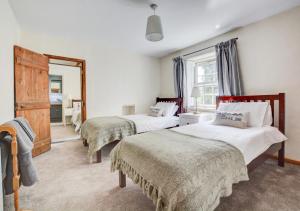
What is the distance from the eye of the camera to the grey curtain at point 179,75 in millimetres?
4082

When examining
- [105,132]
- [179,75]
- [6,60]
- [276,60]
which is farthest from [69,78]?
[276,60]

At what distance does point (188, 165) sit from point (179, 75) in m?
3.36

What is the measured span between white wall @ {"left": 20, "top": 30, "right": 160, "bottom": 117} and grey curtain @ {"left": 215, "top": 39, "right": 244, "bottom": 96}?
2.24 meters

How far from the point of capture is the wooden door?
2529 millimetres

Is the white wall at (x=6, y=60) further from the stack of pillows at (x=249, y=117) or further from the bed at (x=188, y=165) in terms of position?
the stack of pillows at (x=249, y=117)

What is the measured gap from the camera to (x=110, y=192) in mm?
1707

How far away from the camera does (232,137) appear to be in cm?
164

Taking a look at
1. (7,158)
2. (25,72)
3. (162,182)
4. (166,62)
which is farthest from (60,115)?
(162,182)

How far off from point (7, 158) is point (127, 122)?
5.99ft

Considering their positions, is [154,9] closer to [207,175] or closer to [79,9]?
[79,9]

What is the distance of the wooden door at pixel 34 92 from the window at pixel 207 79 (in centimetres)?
356

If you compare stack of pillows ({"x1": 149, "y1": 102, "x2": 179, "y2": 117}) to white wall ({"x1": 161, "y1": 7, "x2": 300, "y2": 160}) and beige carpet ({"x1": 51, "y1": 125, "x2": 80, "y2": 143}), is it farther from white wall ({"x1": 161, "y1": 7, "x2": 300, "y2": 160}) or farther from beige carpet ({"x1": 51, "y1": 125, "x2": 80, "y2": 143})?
beige carpet ({"x1": 51, "y1": 125, "x2": 80, "y2": 143})

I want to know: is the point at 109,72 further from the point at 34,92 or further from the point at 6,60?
the point at 6,60

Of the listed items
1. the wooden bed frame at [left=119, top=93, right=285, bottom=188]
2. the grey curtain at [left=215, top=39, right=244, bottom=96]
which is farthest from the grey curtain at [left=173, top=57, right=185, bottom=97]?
the wooden bed frame at [left=119, top=93, right=285, bottom=188]
